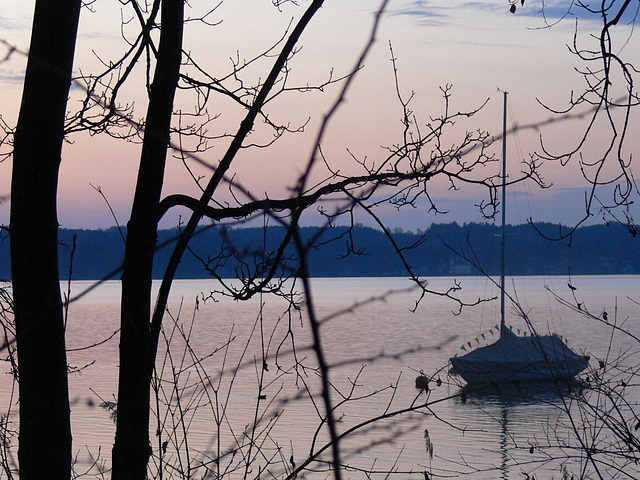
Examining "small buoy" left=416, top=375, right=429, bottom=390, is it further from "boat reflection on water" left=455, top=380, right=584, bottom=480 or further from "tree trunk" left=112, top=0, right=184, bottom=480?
"boat reflection on water" left=455, top=380, right=584, bottom=480

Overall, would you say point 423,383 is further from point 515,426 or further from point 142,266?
point 515,426

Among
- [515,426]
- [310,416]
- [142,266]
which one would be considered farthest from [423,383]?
[310,416]

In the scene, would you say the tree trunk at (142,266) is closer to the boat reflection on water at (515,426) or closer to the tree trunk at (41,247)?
the tree trunk at (41,247)

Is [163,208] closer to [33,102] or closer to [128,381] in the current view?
[33,102]

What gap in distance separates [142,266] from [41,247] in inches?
14.4

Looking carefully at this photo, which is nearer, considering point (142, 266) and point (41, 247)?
point (41, 247)

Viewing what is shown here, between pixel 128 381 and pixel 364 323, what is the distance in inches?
3288

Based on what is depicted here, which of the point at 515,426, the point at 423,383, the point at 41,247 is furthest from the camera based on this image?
the point at 515,426

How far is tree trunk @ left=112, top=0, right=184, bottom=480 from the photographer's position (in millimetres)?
2561

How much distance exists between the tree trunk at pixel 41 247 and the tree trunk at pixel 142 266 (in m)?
0.24

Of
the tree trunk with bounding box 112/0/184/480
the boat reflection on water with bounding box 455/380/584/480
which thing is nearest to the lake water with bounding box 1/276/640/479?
the boat reflection on water with bounding box 455/380/584/480

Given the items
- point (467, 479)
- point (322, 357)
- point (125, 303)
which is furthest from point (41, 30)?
point (467, 479)

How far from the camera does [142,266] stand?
293 cm

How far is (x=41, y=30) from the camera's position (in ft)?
9.51
